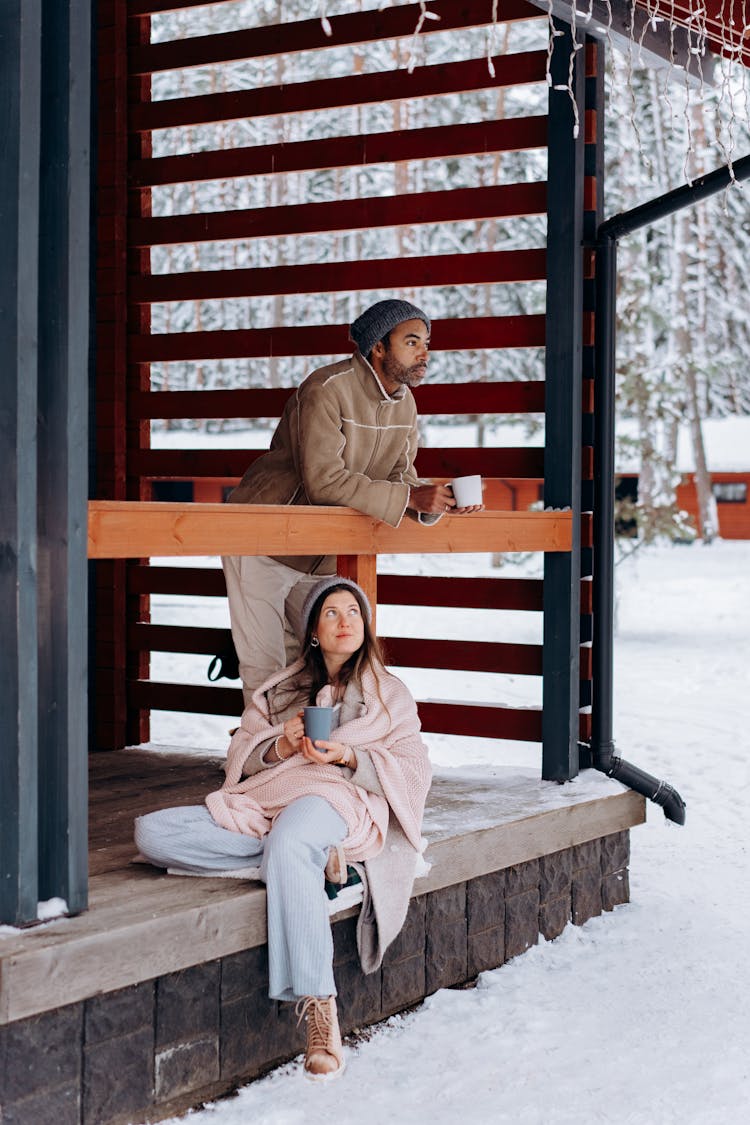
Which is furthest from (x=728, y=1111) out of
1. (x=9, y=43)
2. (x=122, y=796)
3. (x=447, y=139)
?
(x=447, y=139)

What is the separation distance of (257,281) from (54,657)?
10.8ft

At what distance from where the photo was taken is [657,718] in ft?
34.4

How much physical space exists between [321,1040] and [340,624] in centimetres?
109

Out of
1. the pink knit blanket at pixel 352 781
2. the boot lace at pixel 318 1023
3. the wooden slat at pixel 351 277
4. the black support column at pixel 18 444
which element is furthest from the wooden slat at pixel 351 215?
the boot lace at pixel 318 1023

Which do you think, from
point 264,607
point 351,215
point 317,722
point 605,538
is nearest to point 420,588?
point 605,538

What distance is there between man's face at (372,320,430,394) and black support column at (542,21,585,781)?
77 centimetres

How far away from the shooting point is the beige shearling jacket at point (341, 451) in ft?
14.5

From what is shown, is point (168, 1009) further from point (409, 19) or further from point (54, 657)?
point (409, 19)

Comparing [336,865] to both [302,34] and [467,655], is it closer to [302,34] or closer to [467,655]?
[467,655]

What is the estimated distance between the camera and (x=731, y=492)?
3394 centimetres

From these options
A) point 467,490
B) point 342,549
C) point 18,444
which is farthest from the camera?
point 467,490

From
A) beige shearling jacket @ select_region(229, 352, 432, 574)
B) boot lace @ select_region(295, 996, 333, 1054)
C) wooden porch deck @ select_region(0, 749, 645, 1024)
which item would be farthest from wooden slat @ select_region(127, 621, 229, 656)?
boot lace @ select_region(295, 996, 333, 1054)

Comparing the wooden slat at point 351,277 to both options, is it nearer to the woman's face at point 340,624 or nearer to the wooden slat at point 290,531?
the wooden slat at point 290,531

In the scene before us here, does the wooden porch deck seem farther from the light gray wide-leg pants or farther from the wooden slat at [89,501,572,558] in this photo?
the wooden slat at [89,501,572,558]
